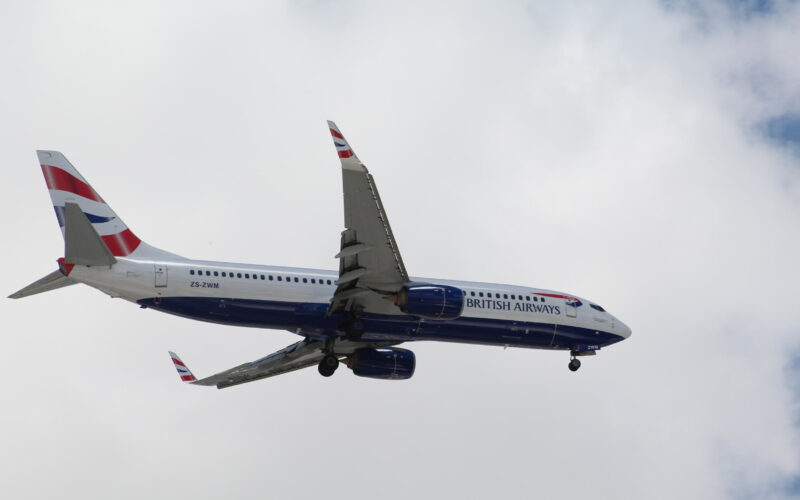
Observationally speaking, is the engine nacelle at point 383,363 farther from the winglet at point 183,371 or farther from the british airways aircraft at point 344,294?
the winglet at point 183,371

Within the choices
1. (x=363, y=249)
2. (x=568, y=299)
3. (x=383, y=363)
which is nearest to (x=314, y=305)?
(x=363, y=249)

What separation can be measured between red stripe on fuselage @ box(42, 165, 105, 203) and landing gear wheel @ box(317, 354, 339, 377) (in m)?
11.3

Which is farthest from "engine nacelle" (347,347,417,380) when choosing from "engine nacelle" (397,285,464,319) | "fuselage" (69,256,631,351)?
"engine nacelle" (397,285,464,319)

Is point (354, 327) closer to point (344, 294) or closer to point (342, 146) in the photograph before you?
point (344, 294)

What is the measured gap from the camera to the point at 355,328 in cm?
5134

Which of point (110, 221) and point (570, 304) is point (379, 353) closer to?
point (570, 304)

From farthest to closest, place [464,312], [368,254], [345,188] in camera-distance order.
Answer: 1. [464,312]
2. [368,254]
3. [345,188]

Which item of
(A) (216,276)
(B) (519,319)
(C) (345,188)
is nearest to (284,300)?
(A) (216,276)

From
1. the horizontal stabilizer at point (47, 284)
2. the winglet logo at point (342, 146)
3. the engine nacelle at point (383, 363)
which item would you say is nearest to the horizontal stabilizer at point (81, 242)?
the horizontal stabilizer at point (47, 284)

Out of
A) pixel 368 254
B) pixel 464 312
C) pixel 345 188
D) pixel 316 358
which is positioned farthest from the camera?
pixel 316 358

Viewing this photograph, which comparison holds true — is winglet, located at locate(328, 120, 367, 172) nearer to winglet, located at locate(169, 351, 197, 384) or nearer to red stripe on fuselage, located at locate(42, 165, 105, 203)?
red stripe on fuselage, located at locate(42, 165, 105, 203)

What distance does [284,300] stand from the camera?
50.0m

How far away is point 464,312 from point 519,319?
8.17 feet

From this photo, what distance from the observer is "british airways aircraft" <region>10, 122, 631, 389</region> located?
4656 centimetres
